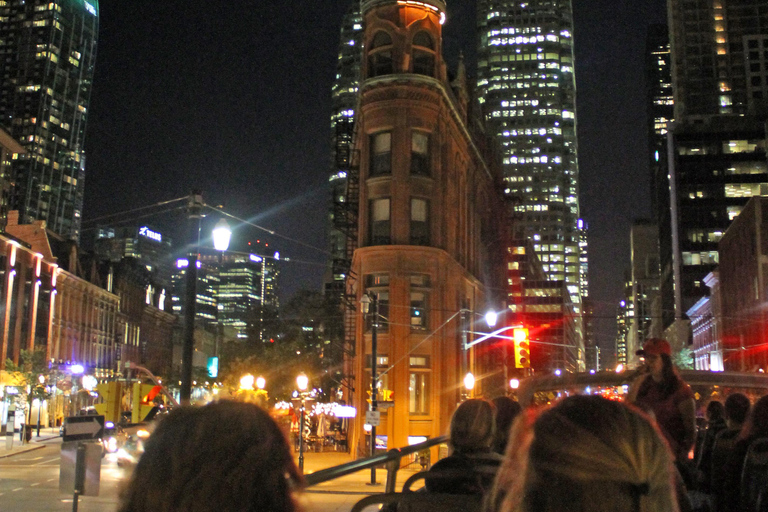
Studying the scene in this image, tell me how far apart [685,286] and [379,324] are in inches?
4028

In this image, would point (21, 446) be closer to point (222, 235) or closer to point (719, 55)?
point (222, 235)

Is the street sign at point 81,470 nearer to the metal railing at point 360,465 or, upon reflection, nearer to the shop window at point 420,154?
the metal railing at point 360,465

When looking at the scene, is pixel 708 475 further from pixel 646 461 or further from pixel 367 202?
pixel 367 202

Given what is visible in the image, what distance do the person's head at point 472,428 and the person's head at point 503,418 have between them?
5.88 ft

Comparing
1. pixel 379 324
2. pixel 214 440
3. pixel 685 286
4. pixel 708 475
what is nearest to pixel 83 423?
pixel 708 475

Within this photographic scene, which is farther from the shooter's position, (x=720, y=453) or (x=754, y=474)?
(x=720, y=453)

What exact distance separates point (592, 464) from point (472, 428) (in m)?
2.62

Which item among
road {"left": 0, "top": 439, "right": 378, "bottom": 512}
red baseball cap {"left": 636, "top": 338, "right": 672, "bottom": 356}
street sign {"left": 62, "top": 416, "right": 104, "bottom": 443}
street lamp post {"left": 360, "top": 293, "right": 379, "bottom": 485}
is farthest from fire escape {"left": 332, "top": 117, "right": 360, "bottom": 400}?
red baseball cap {"left": 636, "top": 338, "right": 672, "bottom": 356}

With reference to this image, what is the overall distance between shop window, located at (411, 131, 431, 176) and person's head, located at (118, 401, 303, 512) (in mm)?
38727

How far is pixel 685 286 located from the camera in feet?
421

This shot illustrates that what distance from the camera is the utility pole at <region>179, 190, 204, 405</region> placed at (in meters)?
15.4

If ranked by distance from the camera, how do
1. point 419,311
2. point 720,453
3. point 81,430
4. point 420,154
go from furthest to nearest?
point 420,154
point 419,311
point 81,430
point 720,453

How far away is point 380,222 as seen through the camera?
40.7 m

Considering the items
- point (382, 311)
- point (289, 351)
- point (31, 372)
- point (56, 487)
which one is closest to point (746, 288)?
point (289, 351)
